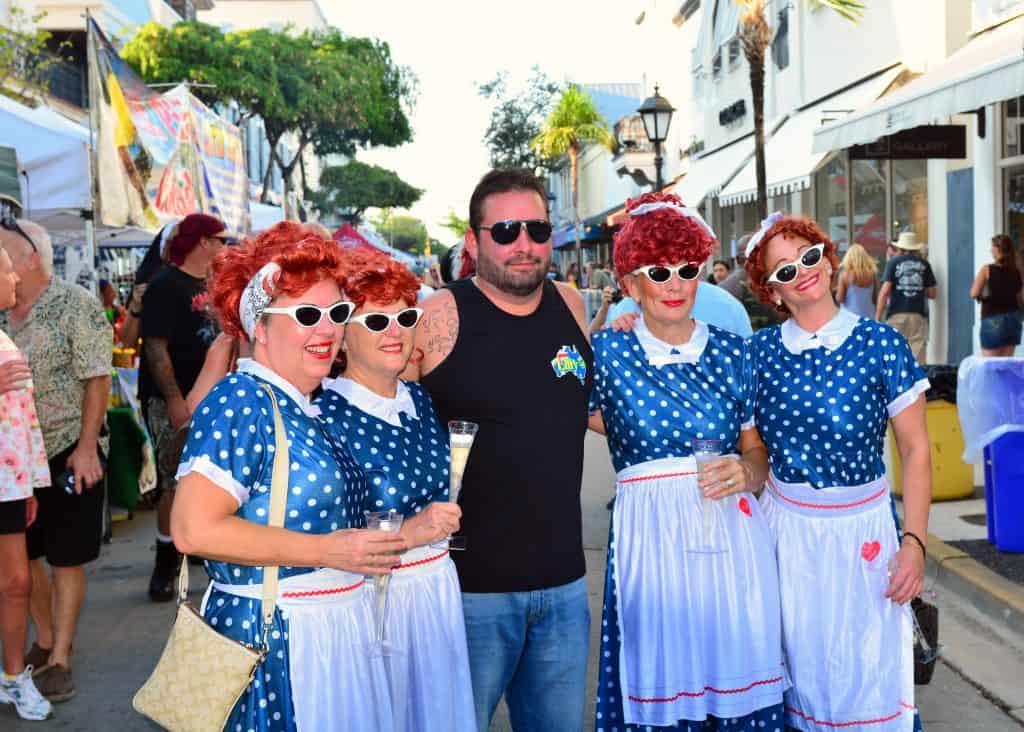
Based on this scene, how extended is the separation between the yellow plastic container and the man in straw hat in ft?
16.6

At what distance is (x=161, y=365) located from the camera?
639 cm

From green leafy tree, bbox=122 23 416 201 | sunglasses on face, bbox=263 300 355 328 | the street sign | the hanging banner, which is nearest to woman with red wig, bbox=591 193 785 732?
sunglasses on face, bbox=263 300 355 328

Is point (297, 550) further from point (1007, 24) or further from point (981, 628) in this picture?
point (1007, 24)

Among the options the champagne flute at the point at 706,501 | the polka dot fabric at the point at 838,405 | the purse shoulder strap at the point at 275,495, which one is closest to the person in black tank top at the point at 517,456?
the champagne flute at the point at 706,501

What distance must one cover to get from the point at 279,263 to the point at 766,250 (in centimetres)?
168

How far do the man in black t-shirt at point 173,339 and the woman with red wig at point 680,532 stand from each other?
348 cm

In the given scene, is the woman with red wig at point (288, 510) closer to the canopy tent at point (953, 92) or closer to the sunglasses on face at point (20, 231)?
the sunglasses on face at point (20, 231)

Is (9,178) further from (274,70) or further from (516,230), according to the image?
(274,70)

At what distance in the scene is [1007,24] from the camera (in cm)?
1230

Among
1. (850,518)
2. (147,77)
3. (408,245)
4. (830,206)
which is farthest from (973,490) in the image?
(408,245)

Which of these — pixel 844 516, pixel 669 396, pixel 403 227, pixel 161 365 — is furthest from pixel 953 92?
pixel 403 227

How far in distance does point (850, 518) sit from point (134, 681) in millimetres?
3397

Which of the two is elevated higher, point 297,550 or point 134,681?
point 297,550

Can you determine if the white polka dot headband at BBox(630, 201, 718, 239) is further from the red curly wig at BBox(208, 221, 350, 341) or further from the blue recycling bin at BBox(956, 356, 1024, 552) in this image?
the blue recycling bin at BBox(956, 356, 1024, 552)
